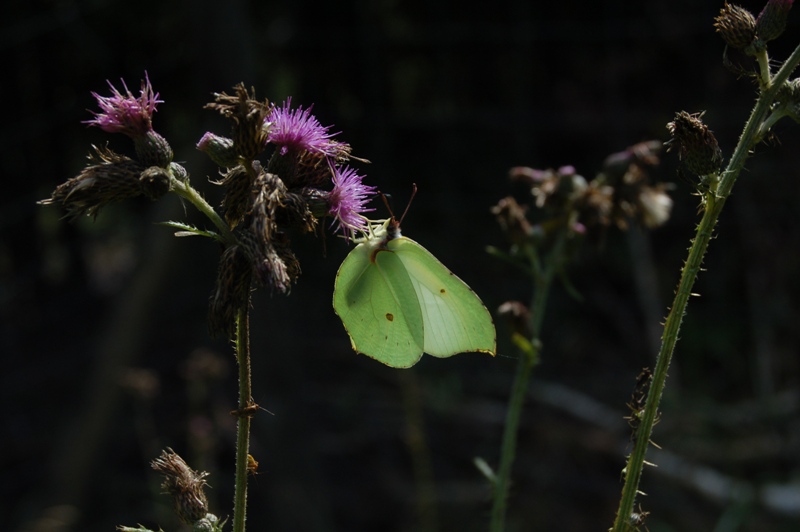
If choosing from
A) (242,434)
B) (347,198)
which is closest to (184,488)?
(242,434)

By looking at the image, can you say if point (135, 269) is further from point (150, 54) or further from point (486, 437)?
point (486, 437)

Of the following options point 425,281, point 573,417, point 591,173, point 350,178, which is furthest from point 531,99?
point 350,178

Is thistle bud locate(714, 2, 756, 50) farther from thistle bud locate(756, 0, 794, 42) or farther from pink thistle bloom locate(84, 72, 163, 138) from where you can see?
pink thistle bloom locate(84, 72, 163, 138)

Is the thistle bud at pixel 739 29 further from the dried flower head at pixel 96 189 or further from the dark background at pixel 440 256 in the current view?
the dark background at pixel 440 256

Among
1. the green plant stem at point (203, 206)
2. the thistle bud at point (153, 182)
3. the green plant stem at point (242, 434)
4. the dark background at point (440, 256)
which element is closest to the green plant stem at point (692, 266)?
the green plant stem at point (242, 434)

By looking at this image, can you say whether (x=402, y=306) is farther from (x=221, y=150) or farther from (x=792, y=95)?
(x=792, y=95)

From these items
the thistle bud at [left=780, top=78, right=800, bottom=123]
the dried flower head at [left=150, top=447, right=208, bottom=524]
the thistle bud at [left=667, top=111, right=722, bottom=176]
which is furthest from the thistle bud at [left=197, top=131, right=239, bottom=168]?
the thistle bud at [left=780, top=78, right=800, bottom=123]
